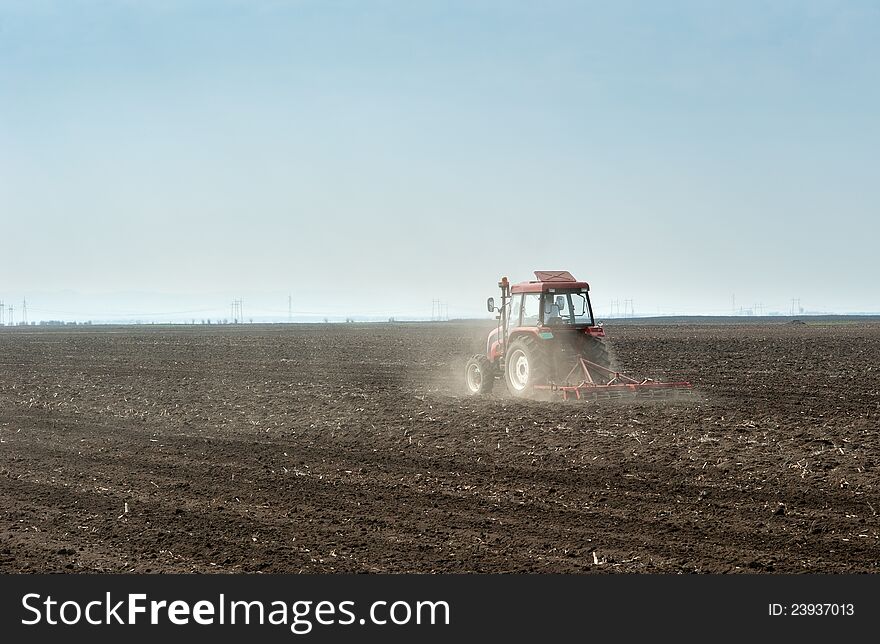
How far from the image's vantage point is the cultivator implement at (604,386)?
17078 millimetres

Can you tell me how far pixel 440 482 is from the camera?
1162cm

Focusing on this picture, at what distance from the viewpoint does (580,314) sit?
61.2ft

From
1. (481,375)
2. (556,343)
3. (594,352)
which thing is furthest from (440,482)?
(481,375)

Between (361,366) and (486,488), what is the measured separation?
1997 centimetres

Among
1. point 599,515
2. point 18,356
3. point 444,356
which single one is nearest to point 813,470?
point 599,515

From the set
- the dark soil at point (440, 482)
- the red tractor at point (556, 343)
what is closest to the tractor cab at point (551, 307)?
the red tractor at point (556, 343)

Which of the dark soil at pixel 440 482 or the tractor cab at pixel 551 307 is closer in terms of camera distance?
the dark soil at pixel 440 482

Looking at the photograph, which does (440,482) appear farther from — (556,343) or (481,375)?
(481,375)

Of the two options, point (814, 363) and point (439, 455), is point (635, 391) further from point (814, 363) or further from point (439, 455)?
point (814, 363)

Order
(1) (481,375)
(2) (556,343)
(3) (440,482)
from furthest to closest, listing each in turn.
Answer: (1) (481,375)
(2) (556,343)
(3) (440,482)

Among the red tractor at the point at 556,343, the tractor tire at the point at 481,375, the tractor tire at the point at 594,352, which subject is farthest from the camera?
the tractor tire at the point at 481,375

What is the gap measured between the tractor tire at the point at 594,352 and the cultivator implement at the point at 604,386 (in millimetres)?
126

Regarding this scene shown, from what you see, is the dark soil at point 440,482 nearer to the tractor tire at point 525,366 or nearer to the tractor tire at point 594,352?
the tractor tire at point 525,366

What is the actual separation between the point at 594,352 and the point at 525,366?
1.45 m
